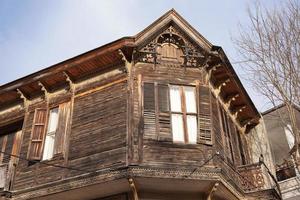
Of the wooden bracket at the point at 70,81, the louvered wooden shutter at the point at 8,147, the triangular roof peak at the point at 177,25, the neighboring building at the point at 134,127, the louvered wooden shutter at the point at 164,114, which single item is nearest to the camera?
the neighboring building at the point at 134,127

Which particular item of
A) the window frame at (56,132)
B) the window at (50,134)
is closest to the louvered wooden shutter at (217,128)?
the window frame at (56,132)

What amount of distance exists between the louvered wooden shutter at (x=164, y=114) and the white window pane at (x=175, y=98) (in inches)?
6.2

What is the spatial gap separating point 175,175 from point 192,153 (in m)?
1.12

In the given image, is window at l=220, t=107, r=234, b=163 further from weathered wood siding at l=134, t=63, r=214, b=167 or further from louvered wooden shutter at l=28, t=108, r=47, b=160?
louvered wooden shutter at l=28, t=108, r=47, b=160

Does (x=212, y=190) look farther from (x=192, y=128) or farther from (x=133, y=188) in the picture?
(x=133, y=188)

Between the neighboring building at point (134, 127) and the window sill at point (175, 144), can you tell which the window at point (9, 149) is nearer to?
the neighboring building at point (134, 127)

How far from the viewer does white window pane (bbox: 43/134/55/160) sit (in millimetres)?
13281

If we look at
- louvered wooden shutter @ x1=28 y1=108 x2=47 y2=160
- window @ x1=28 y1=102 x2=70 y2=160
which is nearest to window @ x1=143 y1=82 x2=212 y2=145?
window @ x1=28 y1=102 x2=70 y2=160

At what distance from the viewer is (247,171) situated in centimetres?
1392

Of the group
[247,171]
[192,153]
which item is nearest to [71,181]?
[192,153]

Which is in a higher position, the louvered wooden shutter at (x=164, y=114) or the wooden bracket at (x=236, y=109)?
the wooden bracket at (x=236, y=109)

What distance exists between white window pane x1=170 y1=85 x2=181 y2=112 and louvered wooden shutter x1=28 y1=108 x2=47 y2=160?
4893 mm

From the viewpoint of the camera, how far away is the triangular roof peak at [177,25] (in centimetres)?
1343

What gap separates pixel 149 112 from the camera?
12328 millimetres
